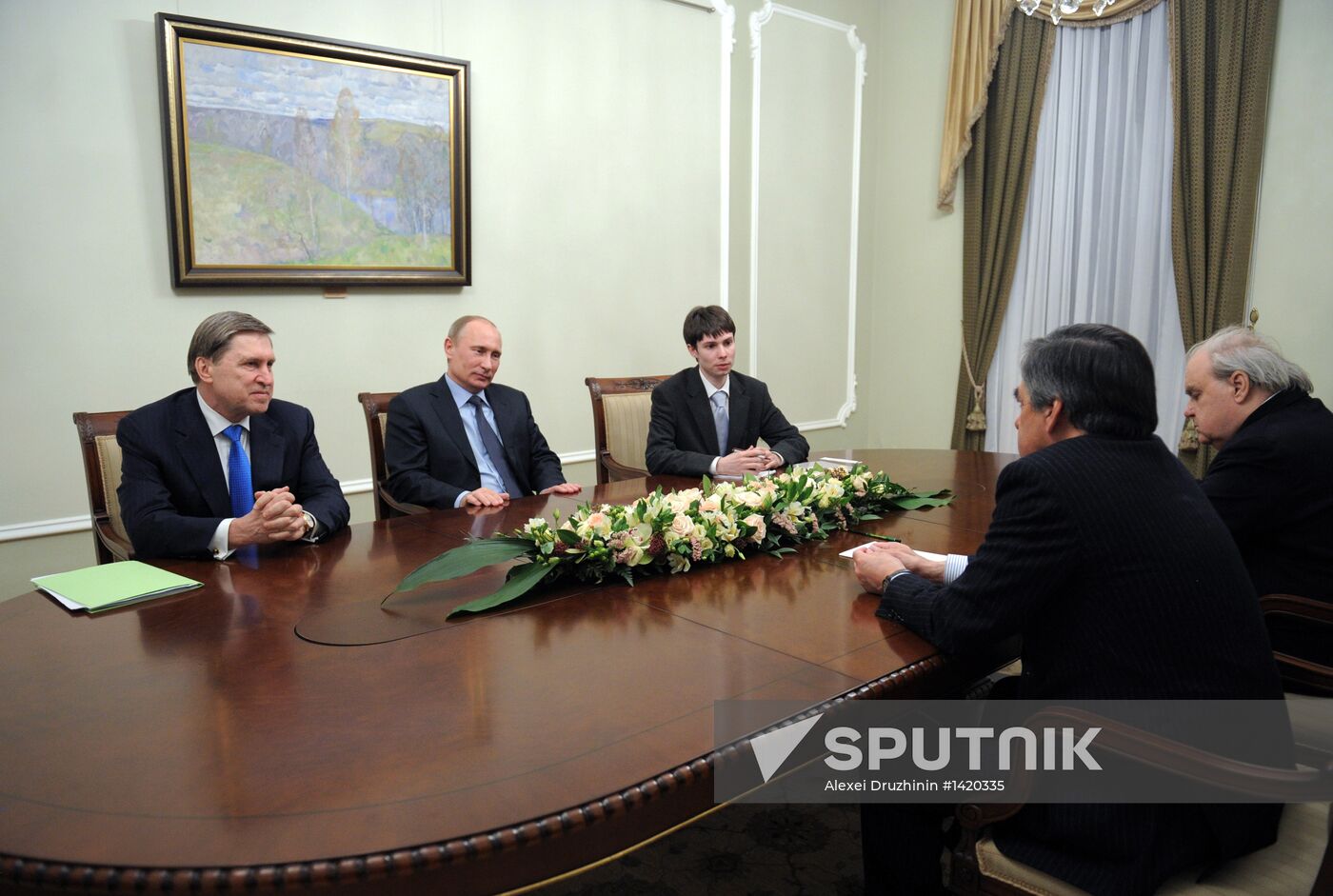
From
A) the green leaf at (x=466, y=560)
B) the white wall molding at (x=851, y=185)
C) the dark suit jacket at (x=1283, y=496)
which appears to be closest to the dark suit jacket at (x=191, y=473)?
the green leaf at (x=466, y=560)

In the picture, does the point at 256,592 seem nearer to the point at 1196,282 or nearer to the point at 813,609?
the point at 813,609

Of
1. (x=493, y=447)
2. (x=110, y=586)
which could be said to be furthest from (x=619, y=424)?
(x=110, y=586)

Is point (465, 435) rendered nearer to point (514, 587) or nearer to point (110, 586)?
point (110, 586)

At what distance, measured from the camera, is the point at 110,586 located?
173 cm

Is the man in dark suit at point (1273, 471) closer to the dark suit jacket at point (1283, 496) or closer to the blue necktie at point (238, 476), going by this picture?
the dark suit jacket at point (1283, 496)

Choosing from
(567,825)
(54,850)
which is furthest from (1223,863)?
(54,850)

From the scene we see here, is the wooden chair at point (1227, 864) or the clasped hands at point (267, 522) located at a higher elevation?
the clasped hands at point (267, 522)

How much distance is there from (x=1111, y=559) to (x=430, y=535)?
1.51 metres

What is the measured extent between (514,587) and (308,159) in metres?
2.44

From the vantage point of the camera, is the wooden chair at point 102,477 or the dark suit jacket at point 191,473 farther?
the wooden chair at point 102,477

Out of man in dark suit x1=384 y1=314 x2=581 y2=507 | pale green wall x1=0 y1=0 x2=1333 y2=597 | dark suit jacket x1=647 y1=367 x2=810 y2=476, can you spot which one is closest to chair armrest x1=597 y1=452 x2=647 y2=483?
dark suit jacket x1=647 y1=367 x2=810 y2=476

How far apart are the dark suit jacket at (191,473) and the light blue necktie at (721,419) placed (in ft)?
5.21

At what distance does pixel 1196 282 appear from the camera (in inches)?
162

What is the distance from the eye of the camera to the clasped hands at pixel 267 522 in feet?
6.44
